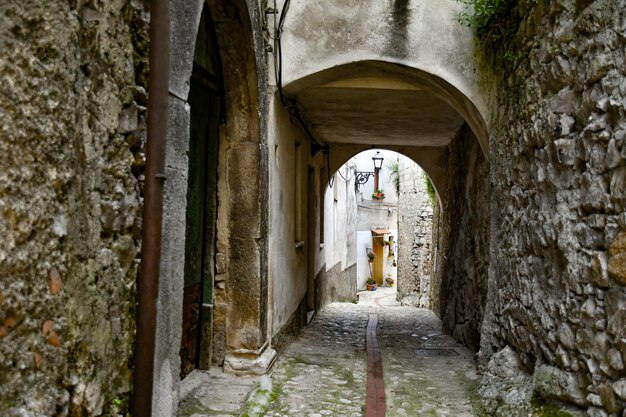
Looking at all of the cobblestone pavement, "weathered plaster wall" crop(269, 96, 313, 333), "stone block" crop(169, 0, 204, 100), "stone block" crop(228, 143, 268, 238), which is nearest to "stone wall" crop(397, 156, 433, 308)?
"weathered plaster wall" crop(269, 96, 313, 333)

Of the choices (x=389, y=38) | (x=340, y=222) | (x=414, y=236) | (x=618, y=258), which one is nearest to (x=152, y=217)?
(x=618, y=258)

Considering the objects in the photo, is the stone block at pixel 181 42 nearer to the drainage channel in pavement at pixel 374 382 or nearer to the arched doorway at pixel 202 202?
the arched doorway at pixel 202 202

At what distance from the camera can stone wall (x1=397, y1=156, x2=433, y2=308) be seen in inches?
568

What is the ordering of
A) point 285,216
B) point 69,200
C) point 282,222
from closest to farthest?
point 69,200 < point 282,222 < point 285,216

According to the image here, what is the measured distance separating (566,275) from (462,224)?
4.15 metres

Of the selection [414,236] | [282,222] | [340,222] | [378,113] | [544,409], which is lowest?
[544,409]

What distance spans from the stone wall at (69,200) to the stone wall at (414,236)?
1158 centimetres

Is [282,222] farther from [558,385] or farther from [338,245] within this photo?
[338,245]

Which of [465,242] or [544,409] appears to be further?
[465,242]

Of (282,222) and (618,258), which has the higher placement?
(282,222)

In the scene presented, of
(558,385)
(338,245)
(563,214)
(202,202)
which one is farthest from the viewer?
(338,245)

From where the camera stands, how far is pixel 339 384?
451 cm

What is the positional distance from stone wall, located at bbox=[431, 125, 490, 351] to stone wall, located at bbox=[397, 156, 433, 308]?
495 cm

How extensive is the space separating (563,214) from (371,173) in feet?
43.7
